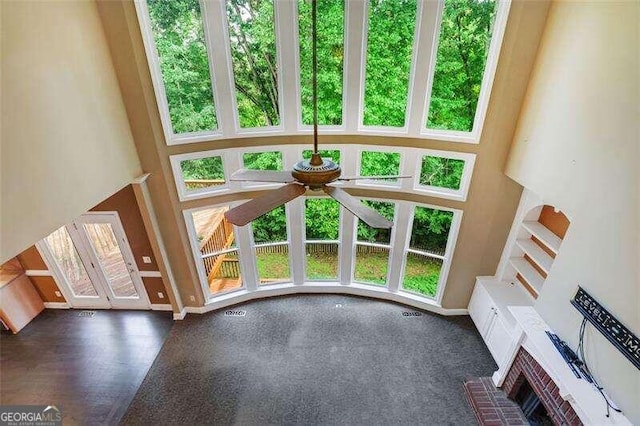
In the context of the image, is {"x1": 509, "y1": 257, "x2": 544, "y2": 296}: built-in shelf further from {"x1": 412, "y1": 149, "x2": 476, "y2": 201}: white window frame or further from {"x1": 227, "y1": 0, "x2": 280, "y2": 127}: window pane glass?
{"x1": 227, "y1": 0, "x2": 280, "y2": 127}: window pane glass

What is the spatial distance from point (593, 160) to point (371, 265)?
13.1 ft

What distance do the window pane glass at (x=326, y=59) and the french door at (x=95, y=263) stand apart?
3.72 metres

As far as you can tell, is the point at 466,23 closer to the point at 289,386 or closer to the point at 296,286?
the point at 296,286

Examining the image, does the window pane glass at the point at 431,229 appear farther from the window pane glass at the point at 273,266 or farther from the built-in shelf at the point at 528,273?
the window pane glass at the point at 273,266

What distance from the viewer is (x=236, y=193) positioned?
529cm

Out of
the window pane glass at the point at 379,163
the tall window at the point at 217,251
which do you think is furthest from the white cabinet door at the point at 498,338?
the tall window at the point at 217,251

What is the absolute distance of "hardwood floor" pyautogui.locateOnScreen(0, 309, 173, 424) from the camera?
446 centimetres

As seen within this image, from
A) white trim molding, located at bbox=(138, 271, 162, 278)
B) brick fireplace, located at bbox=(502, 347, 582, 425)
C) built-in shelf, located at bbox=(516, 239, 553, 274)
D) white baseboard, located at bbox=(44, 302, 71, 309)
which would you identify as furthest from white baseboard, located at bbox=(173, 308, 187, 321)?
built-in shelf, located at bbox=(516, 239, 553, 274)

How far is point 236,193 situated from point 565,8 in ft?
15.9

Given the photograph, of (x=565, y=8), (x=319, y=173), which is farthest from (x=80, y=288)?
(x=565, y=8)

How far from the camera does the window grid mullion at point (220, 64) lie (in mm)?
4145

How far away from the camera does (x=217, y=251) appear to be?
6.03 meters

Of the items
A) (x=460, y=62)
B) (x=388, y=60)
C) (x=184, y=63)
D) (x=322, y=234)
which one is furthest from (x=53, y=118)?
(x=460, y=62)

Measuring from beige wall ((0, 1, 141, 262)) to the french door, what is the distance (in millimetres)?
1654
